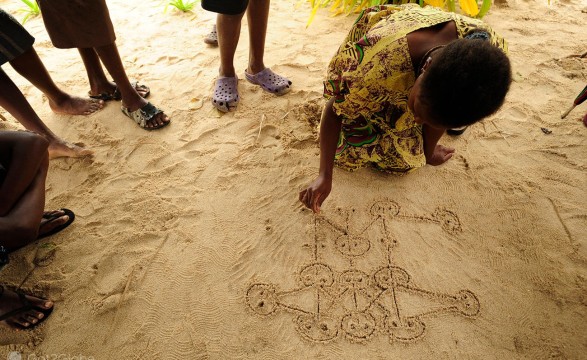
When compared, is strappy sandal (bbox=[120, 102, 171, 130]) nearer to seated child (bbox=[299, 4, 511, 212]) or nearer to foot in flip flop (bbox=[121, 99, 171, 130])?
foot in flip flop (bbox=[121, 99, 171, 130])

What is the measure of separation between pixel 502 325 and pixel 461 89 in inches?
41.2

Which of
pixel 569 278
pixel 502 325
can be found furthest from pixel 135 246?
pixel 569 278

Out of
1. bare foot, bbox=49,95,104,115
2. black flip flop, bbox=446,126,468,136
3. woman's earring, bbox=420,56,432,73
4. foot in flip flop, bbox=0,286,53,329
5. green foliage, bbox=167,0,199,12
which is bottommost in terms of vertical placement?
foot in flip flop, bbox=0,286,53,329

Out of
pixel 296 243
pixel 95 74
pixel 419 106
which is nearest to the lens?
pixel 419 106

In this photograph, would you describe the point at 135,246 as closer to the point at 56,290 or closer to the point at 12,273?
the point at 56,290

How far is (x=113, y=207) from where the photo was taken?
6.02ft

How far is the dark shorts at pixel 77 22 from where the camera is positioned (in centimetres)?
180

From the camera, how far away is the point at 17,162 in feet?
4.69

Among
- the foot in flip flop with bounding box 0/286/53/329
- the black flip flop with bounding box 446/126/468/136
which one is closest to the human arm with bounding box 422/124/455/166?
the black flip flop with bounding box 446/126/468/136

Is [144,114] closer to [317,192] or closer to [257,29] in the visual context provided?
[257,29]

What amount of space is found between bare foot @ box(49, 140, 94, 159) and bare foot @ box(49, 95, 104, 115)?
1.15 feet

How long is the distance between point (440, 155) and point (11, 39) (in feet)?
7.78

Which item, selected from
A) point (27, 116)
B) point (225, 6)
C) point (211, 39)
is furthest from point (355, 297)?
point (211, 39)

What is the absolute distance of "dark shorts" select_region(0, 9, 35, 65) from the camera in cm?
169
